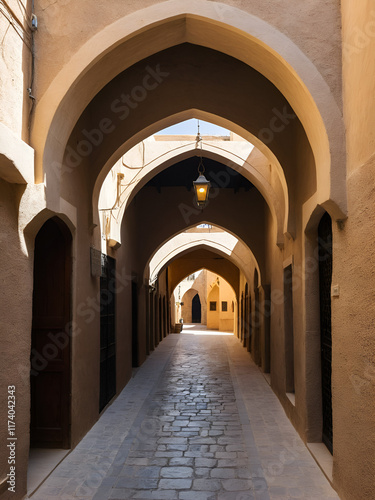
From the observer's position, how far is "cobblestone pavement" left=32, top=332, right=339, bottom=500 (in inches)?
166

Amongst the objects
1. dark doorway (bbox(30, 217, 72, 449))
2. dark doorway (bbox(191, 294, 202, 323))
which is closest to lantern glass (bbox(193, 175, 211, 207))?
dark doorway (bbox(30, 217, 72, 449))

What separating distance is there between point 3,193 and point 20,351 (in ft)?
4.06

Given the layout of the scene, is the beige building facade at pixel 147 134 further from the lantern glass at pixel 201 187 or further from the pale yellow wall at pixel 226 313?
the pale yellow wall at pixel 226 313

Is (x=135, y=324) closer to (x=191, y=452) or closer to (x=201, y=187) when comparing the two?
(x=201, y=187)

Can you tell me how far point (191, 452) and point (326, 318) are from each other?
Answer: 2061mm

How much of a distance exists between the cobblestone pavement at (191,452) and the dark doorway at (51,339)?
46cm

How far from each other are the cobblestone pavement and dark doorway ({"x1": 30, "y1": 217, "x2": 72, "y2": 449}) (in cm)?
46

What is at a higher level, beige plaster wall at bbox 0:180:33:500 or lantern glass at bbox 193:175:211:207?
lantern glass at bbox 193:175:211:207

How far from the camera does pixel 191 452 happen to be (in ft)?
17.4

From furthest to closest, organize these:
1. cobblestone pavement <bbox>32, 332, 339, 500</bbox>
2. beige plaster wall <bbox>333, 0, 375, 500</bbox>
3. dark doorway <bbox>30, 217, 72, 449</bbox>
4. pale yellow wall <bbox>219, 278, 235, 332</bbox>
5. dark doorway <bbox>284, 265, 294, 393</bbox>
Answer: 1. pale yellow wall <bbox>219, 278, 235, 332</bbox>
2. dark doorway <bbox>284, 265, 294, 393</bbox>
3. dark doorway <bbox>30, 217, 72, 449</bbox>
4. cobblestone pavement <bbox>32, 332, 339, 500</bbox>
5. beige plaster wall <bbox>333, 0, 375, 500</bbox>

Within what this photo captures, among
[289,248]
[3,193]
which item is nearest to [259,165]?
[289,248]

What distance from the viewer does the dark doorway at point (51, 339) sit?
528cm

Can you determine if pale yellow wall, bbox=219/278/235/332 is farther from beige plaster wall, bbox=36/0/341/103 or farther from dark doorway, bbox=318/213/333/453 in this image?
beige plaster wall, bbox=36/0/341/103

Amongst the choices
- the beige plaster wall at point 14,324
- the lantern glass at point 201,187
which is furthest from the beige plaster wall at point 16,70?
the lantern glass at point 201,187
